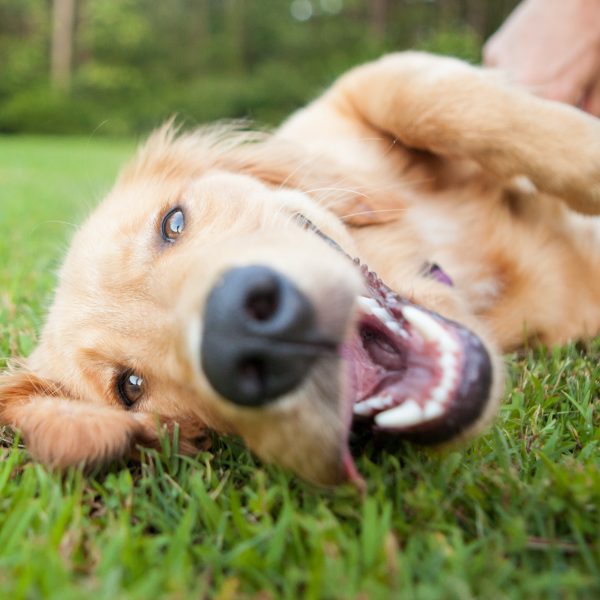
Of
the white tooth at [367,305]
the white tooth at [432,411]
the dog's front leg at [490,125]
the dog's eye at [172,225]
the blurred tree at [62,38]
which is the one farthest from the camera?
the blurred tree at [62,38]

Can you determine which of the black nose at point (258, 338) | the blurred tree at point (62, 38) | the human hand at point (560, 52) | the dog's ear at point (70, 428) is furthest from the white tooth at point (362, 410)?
the blurred tree at point (62, 38)

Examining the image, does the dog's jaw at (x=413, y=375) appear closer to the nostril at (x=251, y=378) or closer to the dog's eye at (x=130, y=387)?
the nostril at (x=251, y=378)

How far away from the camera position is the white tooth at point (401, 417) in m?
1.62

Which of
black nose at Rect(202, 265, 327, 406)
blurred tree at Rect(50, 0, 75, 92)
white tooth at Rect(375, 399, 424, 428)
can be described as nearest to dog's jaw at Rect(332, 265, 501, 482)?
white tooth at Rect(375, 399, 424, 428)

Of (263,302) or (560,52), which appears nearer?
(263,302)

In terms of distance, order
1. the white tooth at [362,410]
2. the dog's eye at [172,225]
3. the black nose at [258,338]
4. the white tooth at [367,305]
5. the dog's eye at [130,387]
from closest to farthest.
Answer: the black nose at [258,338]
the white tooth at [362,410]
the white tooth at [367,305]
the dog's eye at [130,387]
the dog's eye at [172,225]

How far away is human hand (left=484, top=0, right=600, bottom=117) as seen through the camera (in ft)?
11.8

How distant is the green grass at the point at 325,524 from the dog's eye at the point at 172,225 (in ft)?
2.34

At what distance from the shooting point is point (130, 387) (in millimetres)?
2045

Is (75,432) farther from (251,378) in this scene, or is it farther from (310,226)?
(310,226)

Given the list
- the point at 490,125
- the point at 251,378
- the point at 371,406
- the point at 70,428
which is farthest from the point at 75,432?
the point at 490,125

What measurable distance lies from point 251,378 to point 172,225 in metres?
1.04

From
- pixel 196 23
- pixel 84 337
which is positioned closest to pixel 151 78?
pixel 196 23

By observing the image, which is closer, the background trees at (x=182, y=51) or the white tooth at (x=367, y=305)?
the white tooth at (x=367, y=305)
